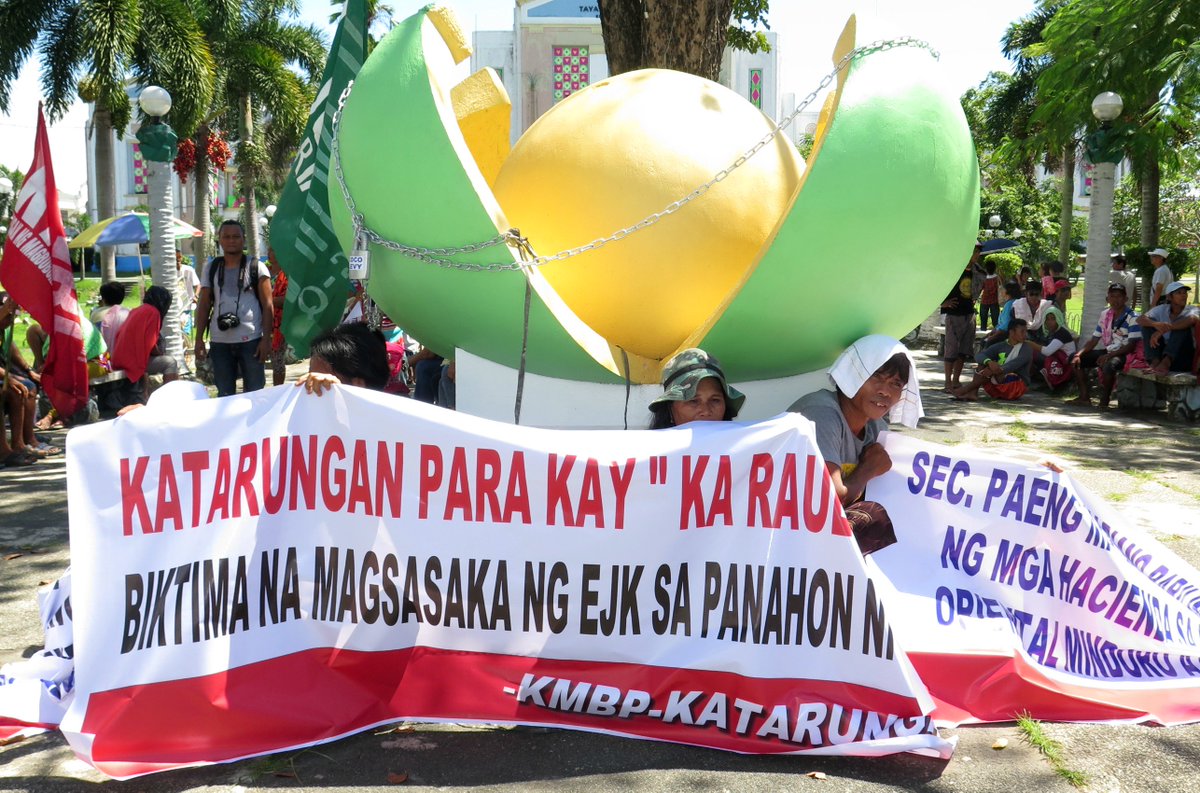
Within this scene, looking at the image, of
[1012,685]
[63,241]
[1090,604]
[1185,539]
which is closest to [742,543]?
[1012,685]

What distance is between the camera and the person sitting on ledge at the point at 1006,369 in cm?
1311

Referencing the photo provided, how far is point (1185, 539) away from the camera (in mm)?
6402

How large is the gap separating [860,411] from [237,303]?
16.9 feet

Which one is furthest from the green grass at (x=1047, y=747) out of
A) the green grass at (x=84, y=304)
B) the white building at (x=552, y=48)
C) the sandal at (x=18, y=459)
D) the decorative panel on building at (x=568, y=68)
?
the decorative panel on building at (x=568, y=68)

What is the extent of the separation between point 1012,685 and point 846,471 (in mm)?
963

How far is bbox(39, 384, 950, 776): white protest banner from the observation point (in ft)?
11.4

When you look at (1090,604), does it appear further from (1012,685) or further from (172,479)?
(172,479)

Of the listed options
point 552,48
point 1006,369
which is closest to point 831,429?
point 1006,369

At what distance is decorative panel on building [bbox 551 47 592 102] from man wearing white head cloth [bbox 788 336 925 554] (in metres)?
36.0

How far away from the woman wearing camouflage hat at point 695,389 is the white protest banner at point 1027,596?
830 millimetres

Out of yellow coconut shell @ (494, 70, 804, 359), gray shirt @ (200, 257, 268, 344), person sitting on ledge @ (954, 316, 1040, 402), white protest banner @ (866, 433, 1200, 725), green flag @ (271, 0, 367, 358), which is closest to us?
white protest banner @ (866, 433, 1200, 725)

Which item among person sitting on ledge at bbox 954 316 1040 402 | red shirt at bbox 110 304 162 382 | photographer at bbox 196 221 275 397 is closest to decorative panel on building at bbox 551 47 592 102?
person sitting on ledge at bbox 954 316 1040 402

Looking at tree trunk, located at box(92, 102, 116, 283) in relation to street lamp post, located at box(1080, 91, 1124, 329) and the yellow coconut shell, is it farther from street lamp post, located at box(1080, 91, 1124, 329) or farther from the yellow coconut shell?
the yellow coconut shell

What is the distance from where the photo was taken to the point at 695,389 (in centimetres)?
391
